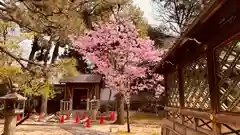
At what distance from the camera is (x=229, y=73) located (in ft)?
10.5

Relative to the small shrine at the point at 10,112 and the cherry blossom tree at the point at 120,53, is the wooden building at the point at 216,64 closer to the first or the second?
the small shrine at the point at 10,112

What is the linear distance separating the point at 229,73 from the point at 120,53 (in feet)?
39.8

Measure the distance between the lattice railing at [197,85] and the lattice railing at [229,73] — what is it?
0.54 meters

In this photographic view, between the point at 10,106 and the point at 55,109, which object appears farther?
the point at 55,109

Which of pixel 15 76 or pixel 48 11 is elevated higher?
pixel 48 11

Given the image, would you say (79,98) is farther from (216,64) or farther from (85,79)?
(216,64)

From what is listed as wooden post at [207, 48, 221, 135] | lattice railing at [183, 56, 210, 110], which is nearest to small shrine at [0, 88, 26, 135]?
lattice railing at [183, 56, 210, 110]

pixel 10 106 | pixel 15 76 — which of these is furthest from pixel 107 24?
pixel 10 106

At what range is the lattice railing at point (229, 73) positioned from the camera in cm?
307

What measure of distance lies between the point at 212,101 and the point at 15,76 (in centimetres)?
725

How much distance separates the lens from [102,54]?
16625mm

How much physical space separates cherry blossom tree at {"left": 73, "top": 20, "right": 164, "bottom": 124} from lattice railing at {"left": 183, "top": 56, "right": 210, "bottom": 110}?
8.95 metres

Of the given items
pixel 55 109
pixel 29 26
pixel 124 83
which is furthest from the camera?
pixel 55 109

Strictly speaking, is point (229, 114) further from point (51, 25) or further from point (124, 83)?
point (124, 83)
